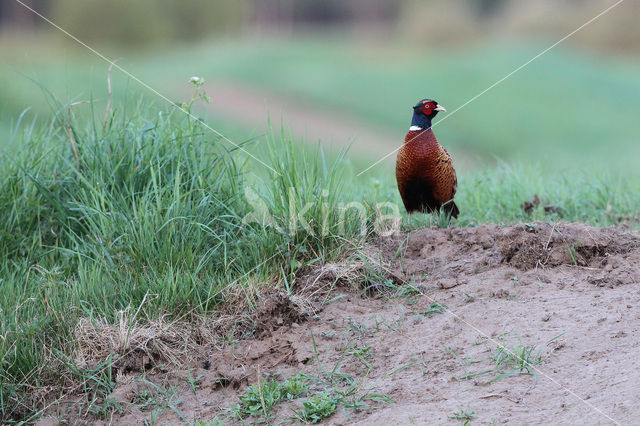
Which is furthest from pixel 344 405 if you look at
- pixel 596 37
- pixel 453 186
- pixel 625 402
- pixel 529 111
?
pixel 596 37

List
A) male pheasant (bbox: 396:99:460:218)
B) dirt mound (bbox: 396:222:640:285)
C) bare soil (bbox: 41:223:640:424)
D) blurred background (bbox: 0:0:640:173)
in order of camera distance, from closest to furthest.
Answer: bare soil (bbox: 41:223:640:424)
dirt mound (bbox: 396:222:640:285)
male pheasant (bbox: 396:99:460:218)
blurred background (bbox: 0:0:640:173)

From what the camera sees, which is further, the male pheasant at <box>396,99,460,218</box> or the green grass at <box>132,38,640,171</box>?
the green grass at <box>132,38,640,171</box>

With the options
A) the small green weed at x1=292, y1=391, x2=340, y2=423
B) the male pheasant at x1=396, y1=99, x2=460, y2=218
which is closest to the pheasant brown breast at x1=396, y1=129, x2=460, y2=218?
the male pheasant at x1=396, y1=99, x2=460, y2=218

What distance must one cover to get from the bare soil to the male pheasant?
0.40 m

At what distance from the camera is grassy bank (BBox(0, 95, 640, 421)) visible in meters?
3.52

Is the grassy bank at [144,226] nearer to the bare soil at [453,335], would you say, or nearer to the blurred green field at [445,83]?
the bare soil at [453,335]

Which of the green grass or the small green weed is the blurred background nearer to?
the green grass

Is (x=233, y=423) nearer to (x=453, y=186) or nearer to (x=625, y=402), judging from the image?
(x=625, y=402)

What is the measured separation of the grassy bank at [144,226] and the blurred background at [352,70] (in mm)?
6860

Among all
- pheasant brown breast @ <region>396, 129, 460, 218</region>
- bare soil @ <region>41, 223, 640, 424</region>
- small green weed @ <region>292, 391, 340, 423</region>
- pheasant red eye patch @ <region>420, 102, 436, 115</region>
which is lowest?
small green weed @ <region>292, 391, 340, 423</region>

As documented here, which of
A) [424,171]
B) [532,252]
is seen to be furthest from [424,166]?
[532,252]

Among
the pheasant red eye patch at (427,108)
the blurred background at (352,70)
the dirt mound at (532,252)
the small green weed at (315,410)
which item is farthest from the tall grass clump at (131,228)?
the blurred background at (352,70)

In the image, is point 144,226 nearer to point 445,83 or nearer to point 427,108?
point 427,108

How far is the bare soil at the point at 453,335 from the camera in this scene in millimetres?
2729
